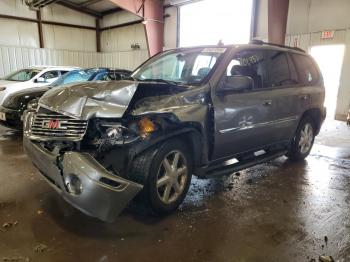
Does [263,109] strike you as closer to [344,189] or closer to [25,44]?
[344,189]

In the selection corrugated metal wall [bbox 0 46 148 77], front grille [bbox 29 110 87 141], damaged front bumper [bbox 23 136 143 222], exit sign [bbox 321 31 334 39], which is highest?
exit sign [bbox 321 31 334 39]

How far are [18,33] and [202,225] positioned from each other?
50.3ft

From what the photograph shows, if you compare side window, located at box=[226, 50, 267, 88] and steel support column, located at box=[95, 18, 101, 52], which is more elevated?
steel support column, located at box=[95, 18, 101, 52]

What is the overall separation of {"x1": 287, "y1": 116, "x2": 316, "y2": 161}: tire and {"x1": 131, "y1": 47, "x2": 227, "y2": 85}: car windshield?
1993mm

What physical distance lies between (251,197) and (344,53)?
687 cm

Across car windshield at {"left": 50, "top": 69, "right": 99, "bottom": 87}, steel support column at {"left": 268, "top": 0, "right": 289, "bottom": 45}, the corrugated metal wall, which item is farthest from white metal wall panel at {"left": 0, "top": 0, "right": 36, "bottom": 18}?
steel support column at {"left": 268, "top": 0, "right": 289, "bottom": 45}

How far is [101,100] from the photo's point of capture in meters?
2.44

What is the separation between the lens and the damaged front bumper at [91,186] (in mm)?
2156

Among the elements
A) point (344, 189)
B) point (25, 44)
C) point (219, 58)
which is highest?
point (25, 44)

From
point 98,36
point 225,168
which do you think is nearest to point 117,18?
point 98,36

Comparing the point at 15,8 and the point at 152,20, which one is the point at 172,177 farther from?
the point at 15,8

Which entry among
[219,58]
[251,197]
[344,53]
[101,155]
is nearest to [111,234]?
[101,155]

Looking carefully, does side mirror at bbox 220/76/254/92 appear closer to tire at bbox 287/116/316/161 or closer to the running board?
the running board

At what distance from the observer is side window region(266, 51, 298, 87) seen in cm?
379
